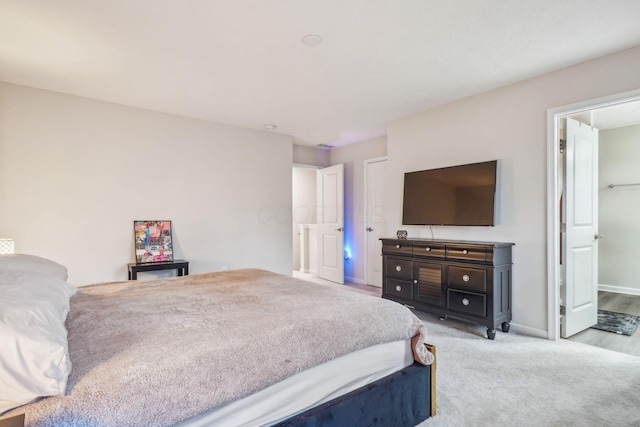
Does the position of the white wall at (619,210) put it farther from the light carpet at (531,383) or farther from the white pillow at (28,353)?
the white pillow at (28,353)

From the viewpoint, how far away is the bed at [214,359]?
0.91 m

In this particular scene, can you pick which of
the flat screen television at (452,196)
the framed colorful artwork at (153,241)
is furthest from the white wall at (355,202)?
the framed colorful artwork at (153,241)

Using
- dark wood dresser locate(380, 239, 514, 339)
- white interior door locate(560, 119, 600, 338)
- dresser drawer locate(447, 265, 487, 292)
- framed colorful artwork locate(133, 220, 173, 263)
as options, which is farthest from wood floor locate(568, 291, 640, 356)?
framed colorful artwork locate(133, 220, 173, 263)

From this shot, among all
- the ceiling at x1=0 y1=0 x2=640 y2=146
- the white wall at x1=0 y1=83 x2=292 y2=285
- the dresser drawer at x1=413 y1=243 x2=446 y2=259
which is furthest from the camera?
the dresser drawer at x1=413 y1=243 x2=446 y2=259

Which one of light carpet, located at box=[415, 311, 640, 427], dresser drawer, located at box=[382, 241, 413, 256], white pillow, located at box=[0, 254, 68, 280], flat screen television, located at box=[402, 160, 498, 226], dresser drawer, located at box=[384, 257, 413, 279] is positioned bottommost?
Answer: light carpet, located at box=[415, 311, 640, 427]

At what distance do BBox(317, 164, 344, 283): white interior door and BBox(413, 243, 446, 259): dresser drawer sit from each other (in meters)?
2.17

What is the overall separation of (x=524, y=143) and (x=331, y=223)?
3.41 meters

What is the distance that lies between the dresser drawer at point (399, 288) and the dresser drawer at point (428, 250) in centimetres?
38

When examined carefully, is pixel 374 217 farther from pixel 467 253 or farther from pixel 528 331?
pixel 528 331

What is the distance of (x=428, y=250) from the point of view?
139 inches

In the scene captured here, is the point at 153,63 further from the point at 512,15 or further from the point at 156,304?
the point at 512,15

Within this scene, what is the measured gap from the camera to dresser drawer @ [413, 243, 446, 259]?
11.2ft

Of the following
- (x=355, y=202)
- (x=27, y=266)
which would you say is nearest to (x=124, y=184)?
(x=27, y=266)

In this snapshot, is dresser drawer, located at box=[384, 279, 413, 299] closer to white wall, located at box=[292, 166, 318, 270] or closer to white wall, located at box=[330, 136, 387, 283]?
white wall, located at box=[330, 136, 387, 283]
